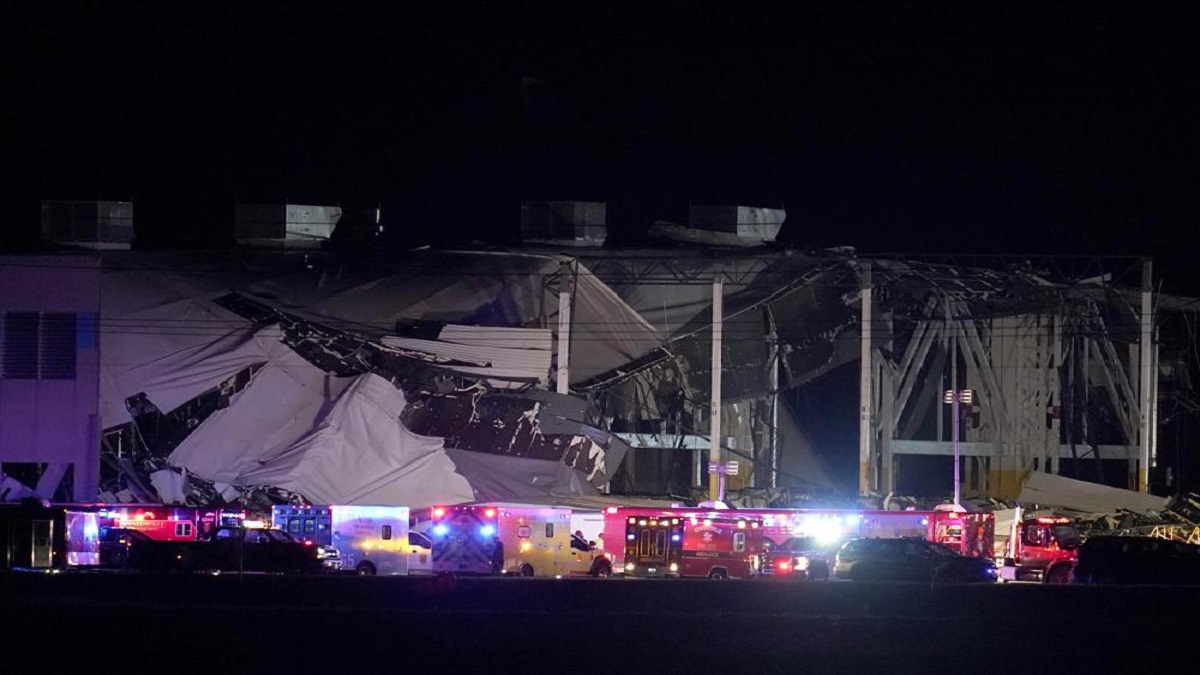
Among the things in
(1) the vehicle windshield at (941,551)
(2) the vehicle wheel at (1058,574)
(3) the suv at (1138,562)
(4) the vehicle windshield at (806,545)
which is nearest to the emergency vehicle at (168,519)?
(4) the vehicle windshield at (806,545)

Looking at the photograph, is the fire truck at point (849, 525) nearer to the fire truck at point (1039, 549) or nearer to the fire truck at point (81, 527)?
the fire truck at point (1039, 549)

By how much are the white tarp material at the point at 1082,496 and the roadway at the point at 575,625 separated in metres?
27.8

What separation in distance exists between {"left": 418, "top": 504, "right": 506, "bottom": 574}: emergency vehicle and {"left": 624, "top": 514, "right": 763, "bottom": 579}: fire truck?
374 centimetres

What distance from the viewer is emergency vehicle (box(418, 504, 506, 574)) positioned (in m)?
47.6

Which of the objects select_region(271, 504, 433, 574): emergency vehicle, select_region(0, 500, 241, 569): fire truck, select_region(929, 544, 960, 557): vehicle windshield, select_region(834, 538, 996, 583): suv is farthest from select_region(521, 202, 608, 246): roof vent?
select_region(929, 544, 960, 557): vehicle windshield

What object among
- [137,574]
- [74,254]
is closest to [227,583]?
[137,574]

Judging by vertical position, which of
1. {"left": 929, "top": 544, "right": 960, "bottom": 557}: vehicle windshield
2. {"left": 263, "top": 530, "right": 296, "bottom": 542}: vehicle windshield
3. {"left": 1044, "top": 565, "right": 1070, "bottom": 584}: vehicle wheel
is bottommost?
{"left": 1044, "top": 565, "right": 1070, "bottom": 584}: vehicle wheel

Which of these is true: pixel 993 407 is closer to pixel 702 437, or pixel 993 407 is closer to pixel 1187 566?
pixel 702 437

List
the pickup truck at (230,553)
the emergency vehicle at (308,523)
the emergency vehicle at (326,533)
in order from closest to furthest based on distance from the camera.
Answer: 1. the pickup truck at (230,553)
2. the emergency vehicle at (326,533)
3. the emergency vehicle at (308,523)

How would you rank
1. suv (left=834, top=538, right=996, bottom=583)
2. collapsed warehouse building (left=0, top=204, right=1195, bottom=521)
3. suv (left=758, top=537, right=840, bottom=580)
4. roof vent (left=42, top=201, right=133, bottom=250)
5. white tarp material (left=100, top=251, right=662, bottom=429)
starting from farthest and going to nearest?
roof vent (left=42, top=201, right=133, bottom=250) → white tarp material (left=100, top=251, right=662, bottom=429) → collapsed warehouse building (left=0, top=204, right=1195, bottom=521) → suv (left=758, top=537, right=840, bottom=580) → suv (left=834, top=538, right=996, bottom=583)

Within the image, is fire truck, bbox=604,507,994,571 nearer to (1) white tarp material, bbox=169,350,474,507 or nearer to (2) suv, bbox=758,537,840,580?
(2) suv, bbox=758,537,840,580

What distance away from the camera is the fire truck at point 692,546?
45.8 metres

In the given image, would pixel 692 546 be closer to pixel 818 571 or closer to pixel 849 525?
pixel 818 571

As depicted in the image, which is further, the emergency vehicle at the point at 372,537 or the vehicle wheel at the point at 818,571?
the emergency vehicle at the point at 372,537
